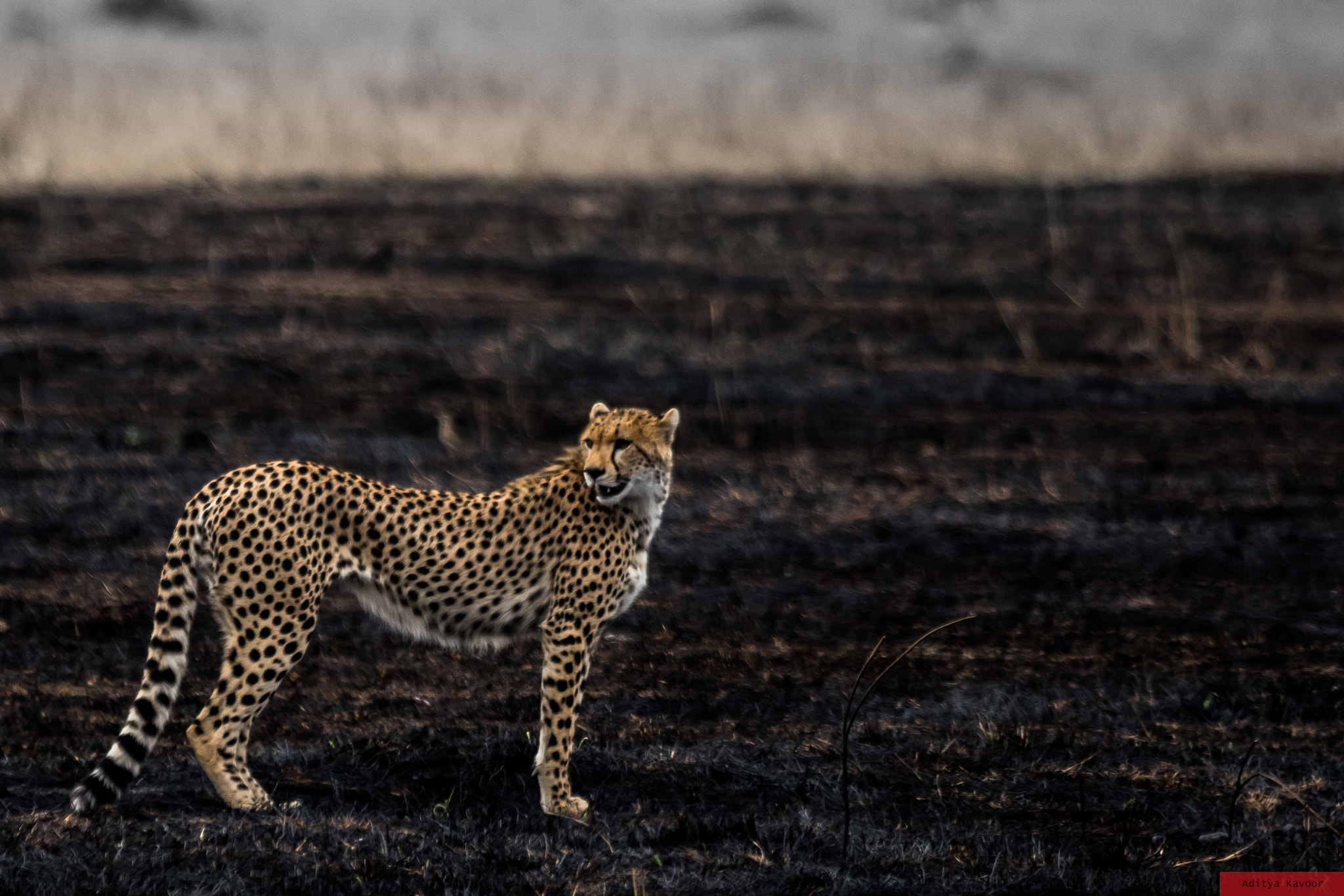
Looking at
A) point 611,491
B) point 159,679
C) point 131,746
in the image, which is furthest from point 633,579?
point 131,746

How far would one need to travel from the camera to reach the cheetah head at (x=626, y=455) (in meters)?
4.34

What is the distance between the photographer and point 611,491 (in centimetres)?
439

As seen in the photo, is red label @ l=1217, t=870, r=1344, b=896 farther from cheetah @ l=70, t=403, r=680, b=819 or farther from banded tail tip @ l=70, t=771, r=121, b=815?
banded tail tip @ l=70, t=771, r=121, b=815

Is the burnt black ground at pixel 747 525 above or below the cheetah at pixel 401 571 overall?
below

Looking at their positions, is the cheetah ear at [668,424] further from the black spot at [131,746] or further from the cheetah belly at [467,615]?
the black spot at [131,746]

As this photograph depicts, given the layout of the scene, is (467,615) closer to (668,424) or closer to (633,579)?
(633,579)

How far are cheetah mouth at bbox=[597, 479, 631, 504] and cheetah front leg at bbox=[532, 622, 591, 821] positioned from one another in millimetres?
409

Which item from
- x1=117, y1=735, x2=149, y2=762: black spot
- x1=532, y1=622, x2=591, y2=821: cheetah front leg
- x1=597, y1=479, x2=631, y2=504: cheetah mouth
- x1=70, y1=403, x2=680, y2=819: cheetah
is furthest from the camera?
x1=532, y1=622, x2=591, y2=821: cheetah front leg

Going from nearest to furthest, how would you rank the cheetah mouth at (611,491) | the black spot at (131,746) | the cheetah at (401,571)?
the black spot at (131,746)
the cheetah at (401,571)
the cheetah mouth at (611,491)

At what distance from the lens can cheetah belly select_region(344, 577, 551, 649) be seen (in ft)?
14.9

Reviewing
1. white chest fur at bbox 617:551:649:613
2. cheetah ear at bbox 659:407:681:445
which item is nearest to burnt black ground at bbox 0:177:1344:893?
white chest fur at bbox 617:551:649:613

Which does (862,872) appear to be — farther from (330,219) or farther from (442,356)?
(330,219)

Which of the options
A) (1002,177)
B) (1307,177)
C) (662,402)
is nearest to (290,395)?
(662,402)

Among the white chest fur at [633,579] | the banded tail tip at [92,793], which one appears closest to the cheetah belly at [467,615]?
the white chest fur at [633,579]
